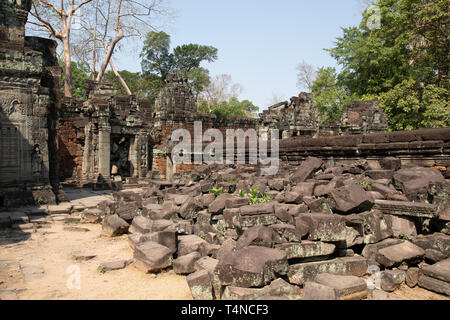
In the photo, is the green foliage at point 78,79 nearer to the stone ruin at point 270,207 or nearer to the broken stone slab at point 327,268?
the stone ruin at point 270,207

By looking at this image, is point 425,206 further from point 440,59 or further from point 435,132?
point 440,59

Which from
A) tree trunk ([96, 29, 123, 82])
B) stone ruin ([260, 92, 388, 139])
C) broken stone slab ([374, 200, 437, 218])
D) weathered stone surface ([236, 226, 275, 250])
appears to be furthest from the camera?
tree trunk ([96, 29, 123, 82])

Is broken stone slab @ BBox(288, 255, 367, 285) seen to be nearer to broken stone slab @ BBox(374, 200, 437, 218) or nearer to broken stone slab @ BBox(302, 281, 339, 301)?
broken stone slab @ BBox(302, 281, 339, 301)

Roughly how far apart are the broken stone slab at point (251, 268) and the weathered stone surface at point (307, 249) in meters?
0.25

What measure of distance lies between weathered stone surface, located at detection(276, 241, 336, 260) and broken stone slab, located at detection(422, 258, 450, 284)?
833mm

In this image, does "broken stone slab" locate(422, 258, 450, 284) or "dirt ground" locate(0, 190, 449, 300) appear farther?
"dirt ground" locate(0, 190, 449, 300)

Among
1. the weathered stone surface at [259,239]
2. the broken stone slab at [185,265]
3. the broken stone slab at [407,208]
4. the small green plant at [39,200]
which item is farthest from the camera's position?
the small green plant at [39,200]

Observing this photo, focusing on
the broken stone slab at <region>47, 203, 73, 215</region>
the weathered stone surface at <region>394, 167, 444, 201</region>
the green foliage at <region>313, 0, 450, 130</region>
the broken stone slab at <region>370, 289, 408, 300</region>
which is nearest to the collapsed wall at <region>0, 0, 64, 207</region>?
the broken stone slab at <region>47, 203, 73, 215</region>

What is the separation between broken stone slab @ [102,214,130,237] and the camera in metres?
5.07

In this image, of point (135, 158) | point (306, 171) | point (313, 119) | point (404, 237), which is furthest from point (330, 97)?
point (404, 237)

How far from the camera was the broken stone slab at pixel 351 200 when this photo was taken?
12.0 ft

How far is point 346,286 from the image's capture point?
101 inches

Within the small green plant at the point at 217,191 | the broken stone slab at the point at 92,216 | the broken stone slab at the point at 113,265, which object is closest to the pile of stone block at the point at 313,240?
the broken stone slab at the point at 113,265
